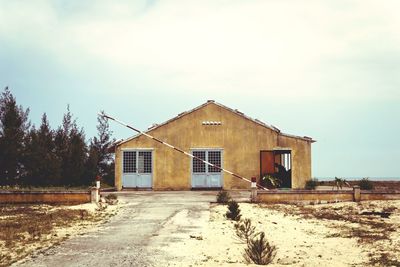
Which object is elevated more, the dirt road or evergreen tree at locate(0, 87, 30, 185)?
evergreen tree at locate(0, 87, 30, 185)

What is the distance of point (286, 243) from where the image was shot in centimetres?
1209

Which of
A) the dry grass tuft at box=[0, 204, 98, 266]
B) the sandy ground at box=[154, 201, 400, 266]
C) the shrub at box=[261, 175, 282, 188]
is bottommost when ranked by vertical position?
the sandy ground at box=[154, 201, 400, 266]

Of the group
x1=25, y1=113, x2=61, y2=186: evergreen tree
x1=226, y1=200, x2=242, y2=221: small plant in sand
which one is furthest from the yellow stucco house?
x1=226, y1=200, x2=242, y2=221: small plant in sand

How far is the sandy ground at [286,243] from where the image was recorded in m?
9.84

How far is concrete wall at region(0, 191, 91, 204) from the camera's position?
20.0 m

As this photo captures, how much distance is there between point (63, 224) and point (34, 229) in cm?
132

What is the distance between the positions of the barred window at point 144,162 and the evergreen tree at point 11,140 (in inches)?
334

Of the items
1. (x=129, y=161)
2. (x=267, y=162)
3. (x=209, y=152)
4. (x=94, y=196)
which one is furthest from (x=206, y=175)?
(x=94, y=196)

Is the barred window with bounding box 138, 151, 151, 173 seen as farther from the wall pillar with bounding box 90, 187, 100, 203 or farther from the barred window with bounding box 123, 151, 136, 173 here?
the wall pillar with bounding box 90, 187, 100, 203

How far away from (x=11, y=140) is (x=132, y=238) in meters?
21.6

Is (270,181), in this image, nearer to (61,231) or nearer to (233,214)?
(233,214)

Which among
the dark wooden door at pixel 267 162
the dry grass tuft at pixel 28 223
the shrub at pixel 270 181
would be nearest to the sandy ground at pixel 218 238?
the dry grass tuft at pixel 28 223

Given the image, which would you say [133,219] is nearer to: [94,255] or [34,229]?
[34,229]

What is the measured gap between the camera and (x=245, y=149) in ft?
93.8
